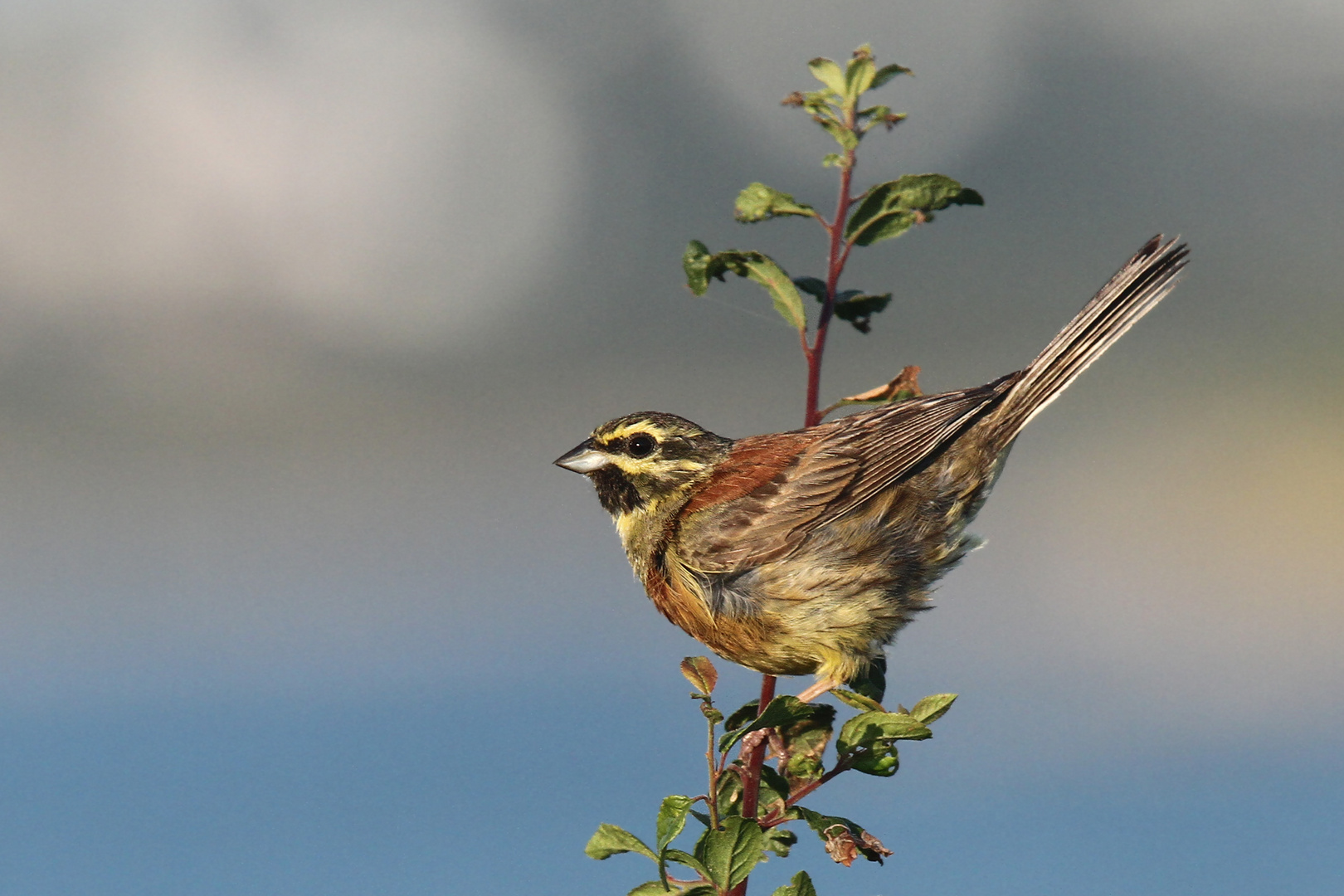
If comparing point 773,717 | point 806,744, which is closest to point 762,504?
point 806,744

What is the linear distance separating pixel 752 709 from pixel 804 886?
47 cm

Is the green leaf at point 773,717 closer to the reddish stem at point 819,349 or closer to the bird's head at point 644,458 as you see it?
the reddish stem at point 819,349

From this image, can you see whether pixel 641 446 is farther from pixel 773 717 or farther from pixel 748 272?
pixel 773 717

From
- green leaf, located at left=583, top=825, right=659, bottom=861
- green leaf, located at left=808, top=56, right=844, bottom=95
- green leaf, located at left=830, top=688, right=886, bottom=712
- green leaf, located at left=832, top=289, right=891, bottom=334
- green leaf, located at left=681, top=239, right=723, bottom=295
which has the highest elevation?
green leaf, located at left=808, top=56, right=844, bottom=95

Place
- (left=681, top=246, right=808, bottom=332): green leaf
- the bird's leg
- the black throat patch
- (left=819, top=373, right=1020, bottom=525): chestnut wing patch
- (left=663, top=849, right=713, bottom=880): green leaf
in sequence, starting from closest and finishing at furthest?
(left=663, top=849, right=713, bottom=880): green leaf
(left=681, top=246, right=808, bottom=332): green leaf
the bird's leg
(left=819, top=373, right=1020, bottom=525): chestnut wing patch
the black throat patch

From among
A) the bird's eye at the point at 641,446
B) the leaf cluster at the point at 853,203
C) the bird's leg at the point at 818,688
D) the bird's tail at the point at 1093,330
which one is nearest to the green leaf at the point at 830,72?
the leaf cluster at the point at 853,203

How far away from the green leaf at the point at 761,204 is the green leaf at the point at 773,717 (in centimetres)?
148

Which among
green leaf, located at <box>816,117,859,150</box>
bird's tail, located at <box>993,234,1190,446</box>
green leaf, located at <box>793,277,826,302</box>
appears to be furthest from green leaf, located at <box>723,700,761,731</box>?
bird's tail, located at <box>993,234,1190,446</box>

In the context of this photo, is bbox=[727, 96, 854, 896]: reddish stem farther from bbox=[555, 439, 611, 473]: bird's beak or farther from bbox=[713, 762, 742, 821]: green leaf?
bbox=[555, 439, 611, 473]: bird's beak

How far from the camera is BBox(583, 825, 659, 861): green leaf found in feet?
10.1

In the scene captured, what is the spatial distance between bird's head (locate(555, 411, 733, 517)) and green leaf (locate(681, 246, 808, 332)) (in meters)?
0.96

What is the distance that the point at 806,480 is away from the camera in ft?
15.0

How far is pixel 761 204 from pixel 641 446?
1254 millimetres

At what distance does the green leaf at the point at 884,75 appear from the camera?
3328 mm
